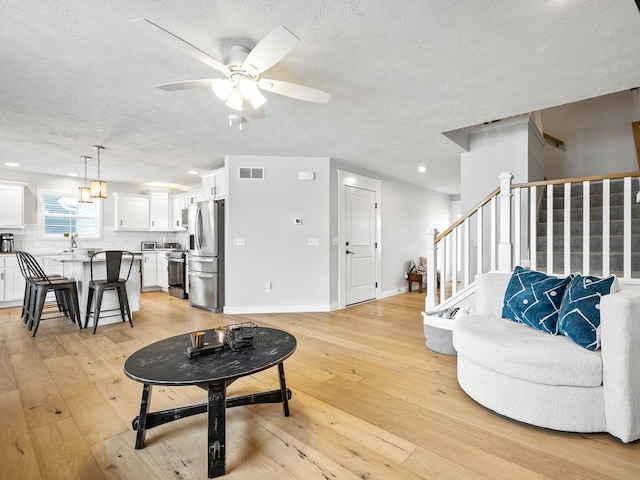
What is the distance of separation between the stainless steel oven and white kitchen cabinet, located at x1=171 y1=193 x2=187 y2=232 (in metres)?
0.86

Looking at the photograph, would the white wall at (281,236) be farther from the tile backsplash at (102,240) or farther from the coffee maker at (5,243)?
the coffee maker at (5,243)

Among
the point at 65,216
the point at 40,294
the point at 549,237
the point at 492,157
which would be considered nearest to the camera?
the point at 549,237

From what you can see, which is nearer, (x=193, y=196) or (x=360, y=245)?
(x=360, y=245)

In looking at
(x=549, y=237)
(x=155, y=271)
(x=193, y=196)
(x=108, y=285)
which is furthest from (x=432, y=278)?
(x=155, y=271)

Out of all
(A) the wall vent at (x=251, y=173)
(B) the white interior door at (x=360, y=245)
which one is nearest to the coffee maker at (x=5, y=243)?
(A) the wall vent at (x=251, y=173)

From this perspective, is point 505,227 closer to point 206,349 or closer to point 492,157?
point 492,157

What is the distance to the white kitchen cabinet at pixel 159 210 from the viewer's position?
7078 millimetres

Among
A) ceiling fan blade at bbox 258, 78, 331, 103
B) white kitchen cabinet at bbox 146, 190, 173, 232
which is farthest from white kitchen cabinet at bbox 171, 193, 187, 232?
ceiling fan blade at bbox 258, 78, 331, 103

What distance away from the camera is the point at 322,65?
2.35m

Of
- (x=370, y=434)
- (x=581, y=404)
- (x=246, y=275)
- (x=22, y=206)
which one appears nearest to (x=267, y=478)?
(x=370, y=434)

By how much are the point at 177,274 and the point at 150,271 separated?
1.10 metres

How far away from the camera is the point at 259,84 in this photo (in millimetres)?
2139

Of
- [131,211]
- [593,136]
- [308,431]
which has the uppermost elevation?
[593,136]

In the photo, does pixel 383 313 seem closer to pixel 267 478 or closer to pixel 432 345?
pixel 432 345
